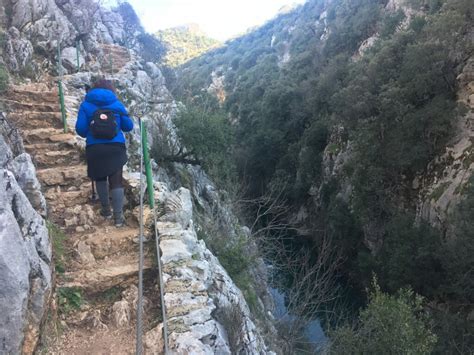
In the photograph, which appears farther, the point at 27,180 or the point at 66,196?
the point at 66,196

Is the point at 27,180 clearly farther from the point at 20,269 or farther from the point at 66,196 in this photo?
the point at 20,269

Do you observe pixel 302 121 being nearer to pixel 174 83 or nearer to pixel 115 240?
pixel 174 83

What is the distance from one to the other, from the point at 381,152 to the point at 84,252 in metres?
17.6

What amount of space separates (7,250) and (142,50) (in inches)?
1523

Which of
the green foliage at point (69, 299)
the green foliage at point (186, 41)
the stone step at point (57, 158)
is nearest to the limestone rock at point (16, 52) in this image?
the stone step at point (57, 158)

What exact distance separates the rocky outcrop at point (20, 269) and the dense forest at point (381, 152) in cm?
844

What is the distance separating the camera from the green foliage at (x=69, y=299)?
3.89 m

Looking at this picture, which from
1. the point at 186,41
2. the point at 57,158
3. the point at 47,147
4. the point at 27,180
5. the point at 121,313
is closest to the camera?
the point at 121,313

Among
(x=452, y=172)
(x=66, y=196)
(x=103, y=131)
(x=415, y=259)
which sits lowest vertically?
(x=415, y=259)

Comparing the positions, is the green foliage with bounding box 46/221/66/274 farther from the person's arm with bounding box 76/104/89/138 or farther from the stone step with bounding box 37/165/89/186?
the stone step with bounding box 37/165/89/186

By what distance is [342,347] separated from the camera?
10.1 meters

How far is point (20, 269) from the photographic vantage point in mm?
2932

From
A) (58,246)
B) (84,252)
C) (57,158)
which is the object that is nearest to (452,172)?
(57,158)

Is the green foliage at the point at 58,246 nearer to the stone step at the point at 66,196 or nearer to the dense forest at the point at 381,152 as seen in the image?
the stone step at the point at 66,196
